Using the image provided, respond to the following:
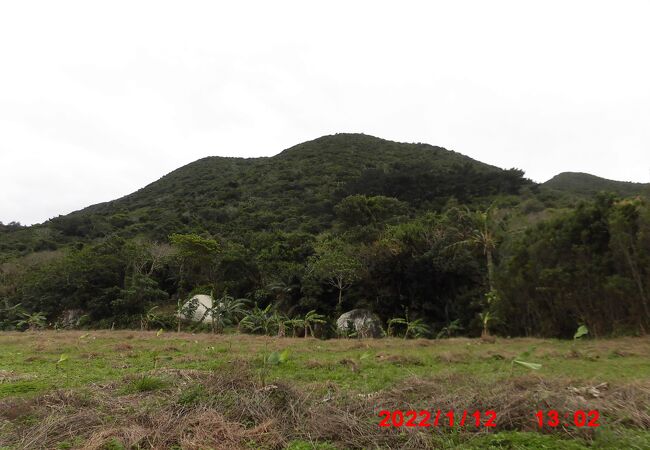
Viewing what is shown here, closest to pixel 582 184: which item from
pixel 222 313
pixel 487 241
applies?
pixel 487 241

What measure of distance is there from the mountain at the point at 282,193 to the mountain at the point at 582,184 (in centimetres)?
762

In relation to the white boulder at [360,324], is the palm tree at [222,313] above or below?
above

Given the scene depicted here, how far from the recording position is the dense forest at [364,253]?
15891mm

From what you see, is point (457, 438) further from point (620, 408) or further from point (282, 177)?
point (282, 177)

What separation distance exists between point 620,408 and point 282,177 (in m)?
53.5

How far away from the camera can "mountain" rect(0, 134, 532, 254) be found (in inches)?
1666

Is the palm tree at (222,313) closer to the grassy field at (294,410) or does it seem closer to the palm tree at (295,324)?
the palm tree at (295,324)

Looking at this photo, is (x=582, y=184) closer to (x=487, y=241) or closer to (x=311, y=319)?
(x=487, y=241)
